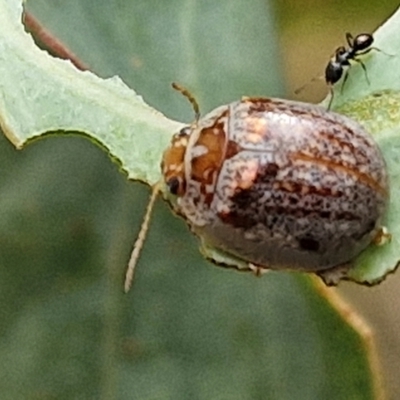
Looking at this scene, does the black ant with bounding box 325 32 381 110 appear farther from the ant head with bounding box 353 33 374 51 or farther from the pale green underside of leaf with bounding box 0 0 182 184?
the pale green underside of leaf with bounding box 0 0 182 184

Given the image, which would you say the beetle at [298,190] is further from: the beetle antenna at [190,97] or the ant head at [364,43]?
the ant head at [364,43]

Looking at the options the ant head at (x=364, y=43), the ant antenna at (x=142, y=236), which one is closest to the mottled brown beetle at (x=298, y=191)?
the ant antenna at (x=142, y=236)

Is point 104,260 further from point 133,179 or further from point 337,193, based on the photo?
point 337,193

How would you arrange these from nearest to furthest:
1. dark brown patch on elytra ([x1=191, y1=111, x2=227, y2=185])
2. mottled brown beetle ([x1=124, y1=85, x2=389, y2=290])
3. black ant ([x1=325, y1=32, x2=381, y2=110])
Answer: mottled brown beetle ([x1=124, y1=85, x2=389, y2=290]) < dark brown patch on elytra ([x1=191, y1=111, x2=227, y2=185]) < black ant ([x1=325, y1=32, x2=381, y2=110])

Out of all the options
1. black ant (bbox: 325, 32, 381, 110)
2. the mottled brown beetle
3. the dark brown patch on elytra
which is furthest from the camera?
black ant (bbox: 325, 32, 381, 110)

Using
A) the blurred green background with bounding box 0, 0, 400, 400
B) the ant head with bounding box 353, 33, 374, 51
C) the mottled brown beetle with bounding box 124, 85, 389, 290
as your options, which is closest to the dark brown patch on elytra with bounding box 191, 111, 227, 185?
the mottled brown beetle with bounding box 124, 85, 389, 290


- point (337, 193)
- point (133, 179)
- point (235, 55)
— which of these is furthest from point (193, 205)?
point (235, 55)
